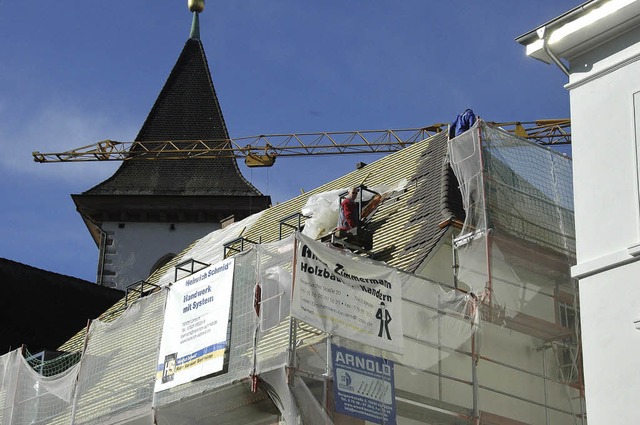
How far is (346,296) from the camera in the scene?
21.1 m

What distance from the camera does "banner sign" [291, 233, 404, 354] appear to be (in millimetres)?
20688

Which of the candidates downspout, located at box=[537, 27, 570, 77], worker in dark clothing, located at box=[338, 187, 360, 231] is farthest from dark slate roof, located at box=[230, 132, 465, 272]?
downspout, located at box=[537, 27, 570, 77]

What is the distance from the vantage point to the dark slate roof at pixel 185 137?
5316 centimetres

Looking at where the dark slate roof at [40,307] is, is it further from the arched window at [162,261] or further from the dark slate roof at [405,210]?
the arched window at [162,261]

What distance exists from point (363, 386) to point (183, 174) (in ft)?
112

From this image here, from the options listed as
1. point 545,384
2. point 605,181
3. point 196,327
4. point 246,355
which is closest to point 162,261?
point 196,327

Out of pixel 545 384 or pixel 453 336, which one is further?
pixel 545 384

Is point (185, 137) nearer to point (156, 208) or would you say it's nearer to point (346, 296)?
point (156, 208)

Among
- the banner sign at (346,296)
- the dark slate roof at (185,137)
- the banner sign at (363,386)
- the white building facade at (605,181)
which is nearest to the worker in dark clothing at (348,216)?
the banner sign at (346,296)

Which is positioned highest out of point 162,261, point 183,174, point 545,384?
point 183,174

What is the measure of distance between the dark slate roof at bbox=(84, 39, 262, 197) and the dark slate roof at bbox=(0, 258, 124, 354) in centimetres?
1150

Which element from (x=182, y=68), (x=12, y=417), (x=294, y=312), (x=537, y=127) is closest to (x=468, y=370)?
(x=294, y=312)

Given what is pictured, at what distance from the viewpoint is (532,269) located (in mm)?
23203

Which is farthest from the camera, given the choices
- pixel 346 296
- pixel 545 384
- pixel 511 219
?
pixel 511 219
